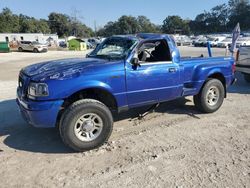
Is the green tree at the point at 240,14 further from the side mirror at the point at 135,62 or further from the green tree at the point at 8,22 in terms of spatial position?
the side mirror at the point at 135,62

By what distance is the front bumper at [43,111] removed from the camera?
14.0 feet

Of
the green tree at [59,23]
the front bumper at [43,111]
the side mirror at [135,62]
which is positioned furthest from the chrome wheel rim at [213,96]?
the green tree at [59,23]

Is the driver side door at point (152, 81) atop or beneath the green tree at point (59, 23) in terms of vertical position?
beneath

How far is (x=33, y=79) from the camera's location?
14.2 feet

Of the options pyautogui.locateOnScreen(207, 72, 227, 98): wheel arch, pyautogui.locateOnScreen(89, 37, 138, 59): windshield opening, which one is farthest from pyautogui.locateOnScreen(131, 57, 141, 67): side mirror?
pyautogui.locateOnScreen(207, 72, 227, 98): wheel arch

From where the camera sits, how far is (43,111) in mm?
4262

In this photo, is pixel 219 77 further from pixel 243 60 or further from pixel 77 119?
pixel 77 119

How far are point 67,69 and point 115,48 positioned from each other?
1.41m

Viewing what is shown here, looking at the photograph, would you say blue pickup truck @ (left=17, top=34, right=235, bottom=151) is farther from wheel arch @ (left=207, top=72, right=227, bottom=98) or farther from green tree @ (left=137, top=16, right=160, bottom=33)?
green tree @ (left=137, top=16, right=160, bottom=33)

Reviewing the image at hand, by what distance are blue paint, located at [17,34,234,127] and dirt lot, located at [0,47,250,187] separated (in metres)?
0.57

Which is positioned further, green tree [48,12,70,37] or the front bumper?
green tree [48,12,70,37]

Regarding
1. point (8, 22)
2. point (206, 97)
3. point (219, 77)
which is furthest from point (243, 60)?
point (8, 22)

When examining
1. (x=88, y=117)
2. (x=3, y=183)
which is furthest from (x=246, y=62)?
(x=3, y=183)

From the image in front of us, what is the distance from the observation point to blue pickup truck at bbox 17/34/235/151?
171 inches
